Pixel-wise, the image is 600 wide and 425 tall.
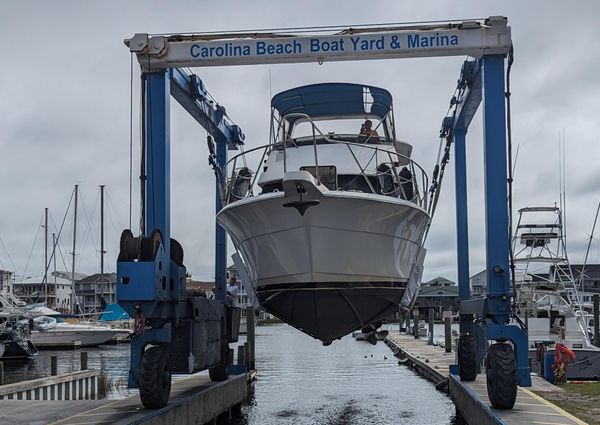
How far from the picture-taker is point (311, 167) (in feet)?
36.9

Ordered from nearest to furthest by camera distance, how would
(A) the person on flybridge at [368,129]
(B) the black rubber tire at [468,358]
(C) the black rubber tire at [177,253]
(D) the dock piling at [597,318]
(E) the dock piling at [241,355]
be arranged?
(C) the black rubber tire at [177,253], (A) the person on flybridge at [368,129], (B) the black rubber tire at [468,358], (E) the dock piling at [241,355], (D) the dock piling at [597,318]

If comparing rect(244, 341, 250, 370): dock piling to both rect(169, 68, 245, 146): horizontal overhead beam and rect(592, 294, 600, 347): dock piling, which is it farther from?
rect(592, 294, 600, 347): dock piling

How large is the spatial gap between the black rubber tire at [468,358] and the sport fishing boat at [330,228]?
157 cm

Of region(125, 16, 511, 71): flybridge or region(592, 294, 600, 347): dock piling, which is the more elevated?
region(125, 16, 511, 71): flybridge

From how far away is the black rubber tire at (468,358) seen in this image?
1371 cm

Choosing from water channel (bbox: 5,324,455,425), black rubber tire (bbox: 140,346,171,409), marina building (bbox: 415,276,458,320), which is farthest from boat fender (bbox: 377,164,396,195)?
marina building (bbox: 415,276,458,320)


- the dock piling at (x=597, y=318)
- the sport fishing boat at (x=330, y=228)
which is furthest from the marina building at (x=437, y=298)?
the sport fishing boat at (x=330, y=228)

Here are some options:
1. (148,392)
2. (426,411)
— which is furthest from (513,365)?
(426,411)

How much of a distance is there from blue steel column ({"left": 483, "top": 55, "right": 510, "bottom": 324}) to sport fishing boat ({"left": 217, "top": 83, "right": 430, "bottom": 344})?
4.03 ft

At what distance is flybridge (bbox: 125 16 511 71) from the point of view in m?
10.6

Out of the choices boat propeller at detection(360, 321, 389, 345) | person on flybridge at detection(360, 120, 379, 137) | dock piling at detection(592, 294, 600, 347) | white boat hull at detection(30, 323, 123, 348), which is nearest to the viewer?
boat propeller at detection(360, 321, 389, 345)

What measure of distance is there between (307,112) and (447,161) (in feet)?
9.65

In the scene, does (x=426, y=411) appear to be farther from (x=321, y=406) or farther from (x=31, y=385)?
(x=31, y=385)

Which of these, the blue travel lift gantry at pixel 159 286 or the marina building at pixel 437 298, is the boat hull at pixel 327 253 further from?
the marina building at pixel 437 298
